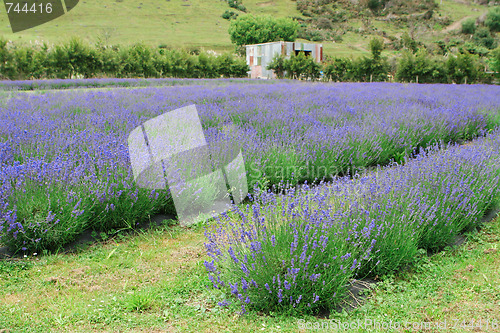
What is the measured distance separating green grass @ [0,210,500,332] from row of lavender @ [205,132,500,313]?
0.14 metres

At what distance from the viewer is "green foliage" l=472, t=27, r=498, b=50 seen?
60.7 meters

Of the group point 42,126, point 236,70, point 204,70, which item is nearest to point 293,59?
point 236,70

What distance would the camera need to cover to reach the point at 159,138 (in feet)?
14.0

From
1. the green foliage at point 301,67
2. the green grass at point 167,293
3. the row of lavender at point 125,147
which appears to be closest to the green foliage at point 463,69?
the green foliage at point 301,67

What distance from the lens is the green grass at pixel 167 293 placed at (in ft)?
7.08

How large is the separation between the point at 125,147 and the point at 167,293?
2019 mm

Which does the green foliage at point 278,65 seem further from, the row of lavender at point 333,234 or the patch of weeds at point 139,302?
the patch of weeds at point 139,302

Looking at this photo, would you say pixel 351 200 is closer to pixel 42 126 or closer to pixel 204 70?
pixel 42 126

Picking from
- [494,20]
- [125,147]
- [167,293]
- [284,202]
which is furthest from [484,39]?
[167,293]

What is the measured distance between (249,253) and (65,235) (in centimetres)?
172

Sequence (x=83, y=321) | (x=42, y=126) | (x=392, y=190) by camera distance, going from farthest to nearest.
A: (x=42, y=126) < (x=392, y=190) < (x=83, y=321)

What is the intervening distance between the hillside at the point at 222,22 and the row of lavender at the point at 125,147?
5682 cm

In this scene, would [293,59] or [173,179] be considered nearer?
[173,179]

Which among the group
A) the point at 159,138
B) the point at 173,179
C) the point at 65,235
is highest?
the point at 159,138
